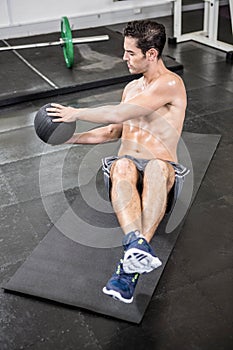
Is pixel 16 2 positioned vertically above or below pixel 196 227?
above

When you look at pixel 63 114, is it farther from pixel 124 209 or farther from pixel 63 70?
pixel 63 70

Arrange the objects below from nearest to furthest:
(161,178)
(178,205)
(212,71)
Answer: (161,178) → (178,205) → (212,71)

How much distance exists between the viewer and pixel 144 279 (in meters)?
2.25

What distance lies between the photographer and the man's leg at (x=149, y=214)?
1.89m

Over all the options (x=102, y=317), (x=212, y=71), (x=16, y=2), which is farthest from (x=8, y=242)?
(x=16, y=2)

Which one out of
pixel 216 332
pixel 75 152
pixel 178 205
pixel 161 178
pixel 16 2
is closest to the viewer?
pixel 216 332

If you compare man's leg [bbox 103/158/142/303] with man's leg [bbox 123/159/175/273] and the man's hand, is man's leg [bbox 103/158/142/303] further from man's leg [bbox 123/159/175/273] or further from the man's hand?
the man's hand

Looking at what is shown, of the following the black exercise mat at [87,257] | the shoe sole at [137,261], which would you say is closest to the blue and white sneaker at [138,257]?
the shoe sole at [137,261]

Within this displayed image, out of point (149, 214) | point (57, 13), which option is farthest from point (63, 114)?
point (57, 13)

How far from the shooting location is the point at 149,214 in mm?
2166

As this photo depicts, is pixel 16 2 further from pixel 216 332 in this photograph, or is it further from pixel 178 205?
pixel 216 332

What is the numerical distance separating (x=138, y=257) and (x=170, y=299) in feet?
1.29

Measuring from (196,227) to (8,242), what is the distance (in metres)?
1.04

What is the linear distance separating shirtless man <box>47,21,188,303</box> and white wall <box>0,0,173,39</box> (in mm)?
4149
